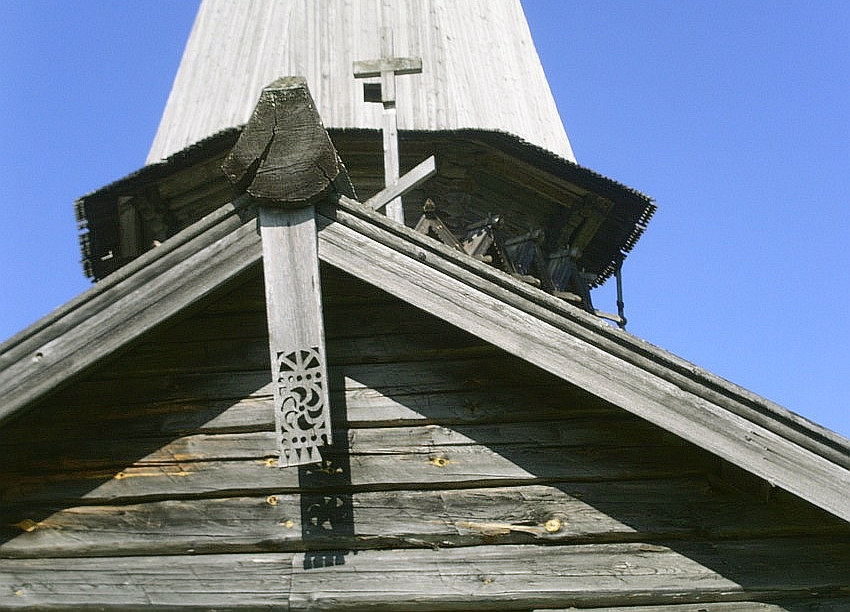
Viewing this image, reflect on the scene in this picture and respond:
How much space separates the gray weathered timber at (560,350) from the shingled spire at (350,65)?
27.7ft

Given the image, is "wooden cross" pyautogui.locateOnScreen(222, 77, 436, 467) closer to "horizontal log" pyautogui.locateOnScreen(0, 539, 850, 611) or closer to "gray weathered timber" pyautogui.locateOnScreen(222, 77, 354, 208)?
"gray weathered timber" pyautogui.locateOnScreen(222, 77, 354, 208)

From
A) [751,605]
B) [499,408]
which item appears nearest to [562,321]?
[499,408]

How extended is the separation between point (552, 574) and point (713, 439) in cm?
82

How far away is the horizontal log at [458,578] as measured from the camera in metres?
4.15

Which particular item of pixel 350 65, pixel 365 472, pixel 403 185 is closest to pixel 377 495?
pixel 365 472

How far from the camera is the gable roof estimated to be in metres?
3.83

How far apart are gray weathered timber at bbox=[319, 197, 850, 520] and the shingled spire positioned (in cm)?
845

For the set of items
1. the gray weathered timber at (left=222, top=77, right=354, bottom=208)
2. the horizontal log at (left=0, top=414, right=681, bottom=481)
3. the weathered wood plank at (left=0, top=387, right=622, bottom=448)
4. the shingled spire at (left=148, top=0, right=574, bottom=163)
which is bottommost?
the horizontal log at (left=0, top=414, right=681, bottom=481)

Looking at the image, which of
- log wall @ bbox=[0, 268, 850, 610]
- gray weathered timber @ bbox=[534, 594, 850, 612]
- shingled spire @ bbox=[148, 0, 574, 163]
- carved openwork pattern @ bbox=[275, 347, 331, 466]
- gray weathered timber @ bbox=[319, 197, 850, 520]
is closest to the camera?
gray weathered timber @ bbox=[319, 197, 850, 520]

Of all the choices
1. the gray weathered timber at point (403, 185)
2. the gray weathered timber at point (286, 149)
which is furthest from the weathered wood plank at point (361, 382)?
the gray weathered timber at point (403, 185)

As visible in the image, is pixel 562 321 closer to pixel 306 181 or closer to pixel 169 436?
pixel 306 181

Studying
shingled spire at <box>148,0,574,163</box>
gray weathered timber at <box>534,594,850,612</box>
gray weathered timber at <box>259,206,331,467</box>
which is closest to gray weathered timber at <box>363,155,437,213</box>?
gray weathered timber at <box>259,206,331,467</box>

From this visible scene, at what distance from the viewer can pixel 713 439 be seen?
152 inches

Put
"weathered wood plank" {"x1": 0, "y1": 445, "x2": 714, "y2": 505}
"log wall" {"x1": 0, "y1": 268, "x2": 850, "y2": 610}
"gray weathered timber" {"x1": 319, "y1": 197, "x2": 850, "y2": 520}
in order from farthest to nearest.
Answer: "weathered wood plank" {"x1": 0, "y1": 445, "x2": 714, "y2": 505} → "log wall" {"x1": 0, "y1": 268, "x2": 850, "y2": 610} → "gray weathered timber" {"x1": 319, "y1": 197, "x2": 850, "y2": 520}
